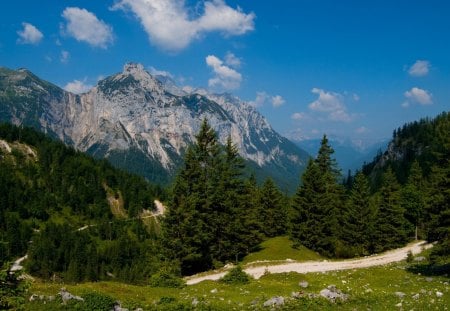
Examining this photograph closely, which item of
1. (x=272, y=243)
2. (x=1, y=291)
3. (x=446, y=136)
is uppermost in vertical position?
(x=446, y=136)

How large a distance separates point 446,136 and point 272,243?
112ft

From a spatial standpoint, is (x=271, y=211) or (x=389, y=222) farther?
(x=271, y=211)

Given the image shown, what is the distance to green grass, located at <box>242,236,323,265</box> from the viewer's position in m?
53.8

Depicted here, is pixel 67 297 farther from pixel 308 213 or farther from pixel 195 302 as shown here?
pixel 308 213

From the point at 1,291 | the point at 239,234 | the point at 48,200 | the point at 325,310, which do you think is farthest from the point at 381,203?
the point at 48,200

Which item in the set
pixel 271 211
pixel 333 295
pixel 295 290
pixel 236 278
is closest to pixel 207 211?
pixel 236 278

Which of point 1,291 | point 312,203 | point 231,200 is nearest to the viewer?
point 1,291

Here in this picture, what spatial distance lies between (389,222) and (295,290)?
44.8 meters

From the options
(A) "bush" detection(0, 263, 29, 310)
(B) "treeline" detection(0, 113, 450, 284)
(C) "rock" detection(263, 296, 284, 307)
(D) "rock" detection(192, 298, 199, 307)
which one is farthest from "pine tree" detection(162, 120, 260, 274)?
(A) "bush" detection(0, 263, 29, 310)

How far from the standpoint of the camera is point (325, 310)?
21.1m

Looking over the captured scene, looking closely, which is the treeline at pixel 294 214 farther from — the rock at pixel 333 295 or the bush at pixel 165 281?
the bush at pixel 165 281

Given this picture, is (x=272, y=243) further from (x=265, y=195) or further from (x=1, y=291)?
(x=1, y=291)

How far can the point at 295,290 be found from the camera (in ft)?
90.1

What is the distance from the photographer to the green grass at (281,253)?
53844 mm
